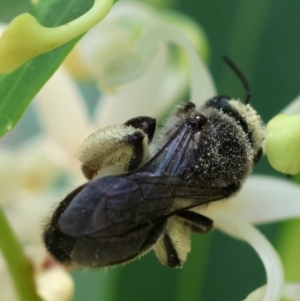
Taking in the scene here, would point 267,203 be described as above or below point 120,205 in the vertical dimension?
below

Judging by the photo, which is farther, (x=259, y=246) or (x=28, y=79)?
(x=259, y=246)

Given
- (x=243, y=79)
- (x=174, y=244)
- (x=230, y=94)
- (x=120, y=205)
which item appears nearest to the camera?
(x=120, y=205)

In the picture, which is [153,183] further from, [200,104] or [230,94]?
[230,94]

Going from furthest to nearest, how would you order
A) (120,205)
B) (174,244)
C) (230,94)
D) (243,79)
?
(230,94)
(243,79)
(174,244)
(120,205)

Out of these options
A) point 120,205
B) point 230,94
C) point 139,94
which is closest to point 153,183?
point 120,205

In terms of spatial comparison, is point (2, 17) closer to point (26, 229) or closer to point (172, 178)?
point (26, 229)

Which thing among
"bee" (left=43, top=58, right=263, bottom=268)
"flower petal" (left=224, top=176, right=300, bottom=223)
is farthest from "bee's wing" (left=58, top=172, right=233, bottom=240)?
"flower petal" (left=224, top=176, right=300, bottom=223)

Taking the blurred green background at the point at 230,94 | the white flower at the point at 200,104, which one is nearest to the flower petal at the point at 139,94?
the white flower at the point at 200,104
